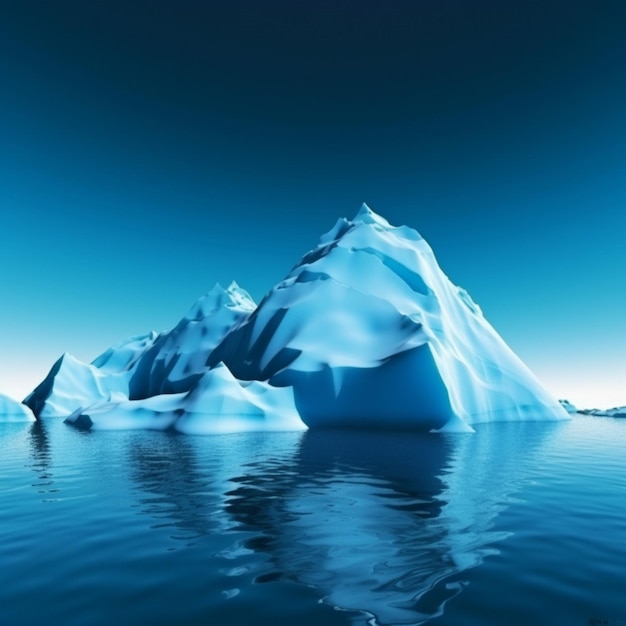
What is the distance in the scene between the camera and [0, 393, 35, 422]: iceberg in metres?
37.1

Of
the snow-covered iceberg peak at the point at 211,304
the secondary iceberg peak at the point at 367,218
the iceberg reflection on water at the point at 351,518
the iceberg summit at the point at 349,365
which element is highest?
the secondary iceberg peak at the point at 367,218

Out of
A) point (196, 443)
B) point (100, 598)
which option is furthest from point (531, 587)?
point (196, 443)

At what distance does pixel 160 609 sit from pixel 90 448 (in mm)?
14944

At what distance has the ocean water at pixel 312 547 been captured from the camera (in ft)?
11.1

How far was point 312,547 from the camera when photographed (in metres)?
4.77

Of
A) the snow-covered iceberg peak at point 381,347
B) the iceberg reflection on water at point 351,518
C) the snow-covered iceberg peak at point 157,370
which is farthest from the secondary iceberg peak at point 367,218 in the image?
the iceberg reflection on water at point 351,518

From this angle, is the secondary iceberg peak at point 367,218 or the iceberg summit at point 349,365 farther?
the secondary iceberg peak at point 367,218

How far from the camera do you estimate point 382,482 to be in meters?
9.07

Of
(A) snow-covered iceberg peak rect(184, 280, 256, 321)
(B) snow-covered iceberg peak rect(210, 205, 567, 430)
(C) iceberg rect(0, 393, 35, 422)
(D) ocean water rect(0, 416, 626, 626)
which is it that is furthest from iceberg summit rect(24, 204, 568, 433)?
(D) ocean water rect(0, 416, 626, 626)

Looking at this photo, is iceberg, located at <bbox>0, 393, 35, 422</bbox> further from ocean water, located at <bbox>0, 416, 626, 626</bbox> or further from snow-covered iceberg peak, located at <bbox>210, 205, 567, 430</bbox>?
ocean water, located at <bbox>0, 416, 626, 626</bbox>

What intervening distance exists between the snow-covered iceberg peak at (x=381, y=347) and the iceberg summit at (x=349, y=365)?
93mm

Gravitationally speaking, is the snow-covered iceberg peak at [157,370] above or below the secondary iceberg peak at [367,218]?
below

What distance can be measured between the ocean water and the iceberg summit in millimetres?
14758

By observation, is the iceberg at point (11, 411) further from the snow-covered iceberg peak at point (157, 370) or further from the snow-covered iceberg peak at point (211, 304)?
the snow-covered iceberg peak at point (211, 304)
